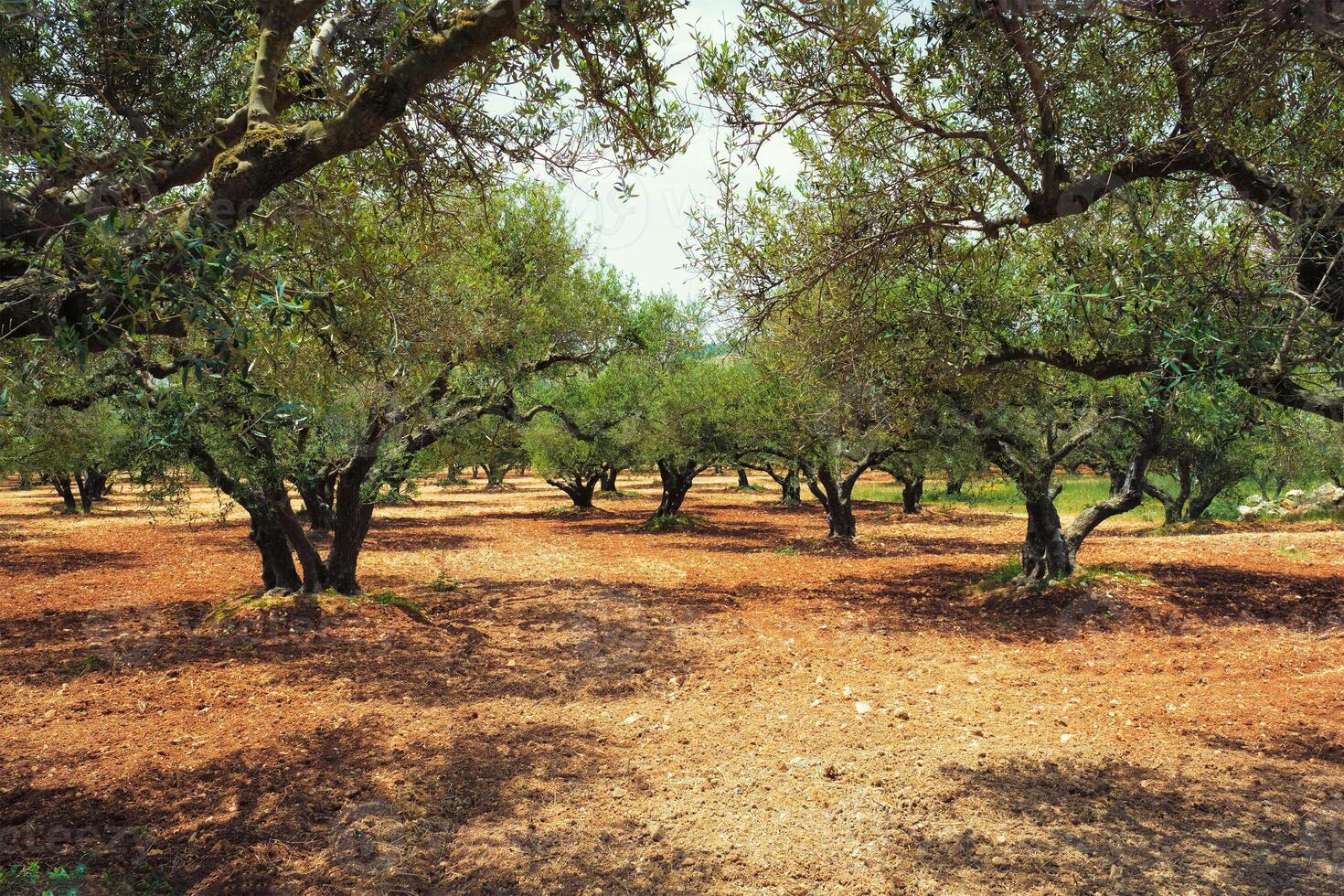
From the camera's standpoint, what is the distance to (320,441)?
477 inches

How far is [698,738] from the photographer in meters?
7.32

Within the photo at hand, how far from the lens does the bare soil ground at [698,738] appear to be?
4.97 metres

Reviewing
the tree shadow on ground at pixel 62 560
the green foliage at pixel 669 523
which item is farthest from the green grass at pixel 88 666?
the green foliage at pixel 669 523

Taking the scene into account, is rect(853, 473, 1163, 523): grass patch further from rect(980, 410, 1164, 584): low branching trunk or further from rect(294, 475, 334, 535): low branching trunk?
rect(294, 475, 334, 535): low branching trunk

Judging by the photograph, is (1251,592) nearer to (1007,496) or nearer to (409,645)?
(409,645)

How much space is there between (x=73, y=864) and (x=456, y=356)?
305 inches

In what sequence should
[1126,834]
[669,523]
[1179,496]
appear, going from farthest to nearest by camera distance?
1. [669,523]
2. [1179,496]
3. [1126,834]

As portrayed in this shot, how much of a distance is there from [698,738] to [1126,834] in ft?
11.3

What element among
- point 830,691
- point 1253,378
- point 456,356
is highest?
point 456,356

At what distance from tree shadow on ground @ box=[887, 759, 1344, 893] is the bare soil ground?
3 centimetres

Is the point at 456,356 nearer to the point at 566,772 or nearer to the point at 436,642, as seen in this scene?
the point at 436,642

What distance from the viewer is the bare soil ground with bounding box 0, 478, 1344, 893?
497 cm

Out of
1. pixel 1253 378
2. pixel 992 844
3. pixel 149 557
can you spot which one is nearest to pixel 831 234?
pixel 1253 378

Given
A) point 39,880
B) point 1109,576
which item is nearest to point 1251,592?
point 1109,576
